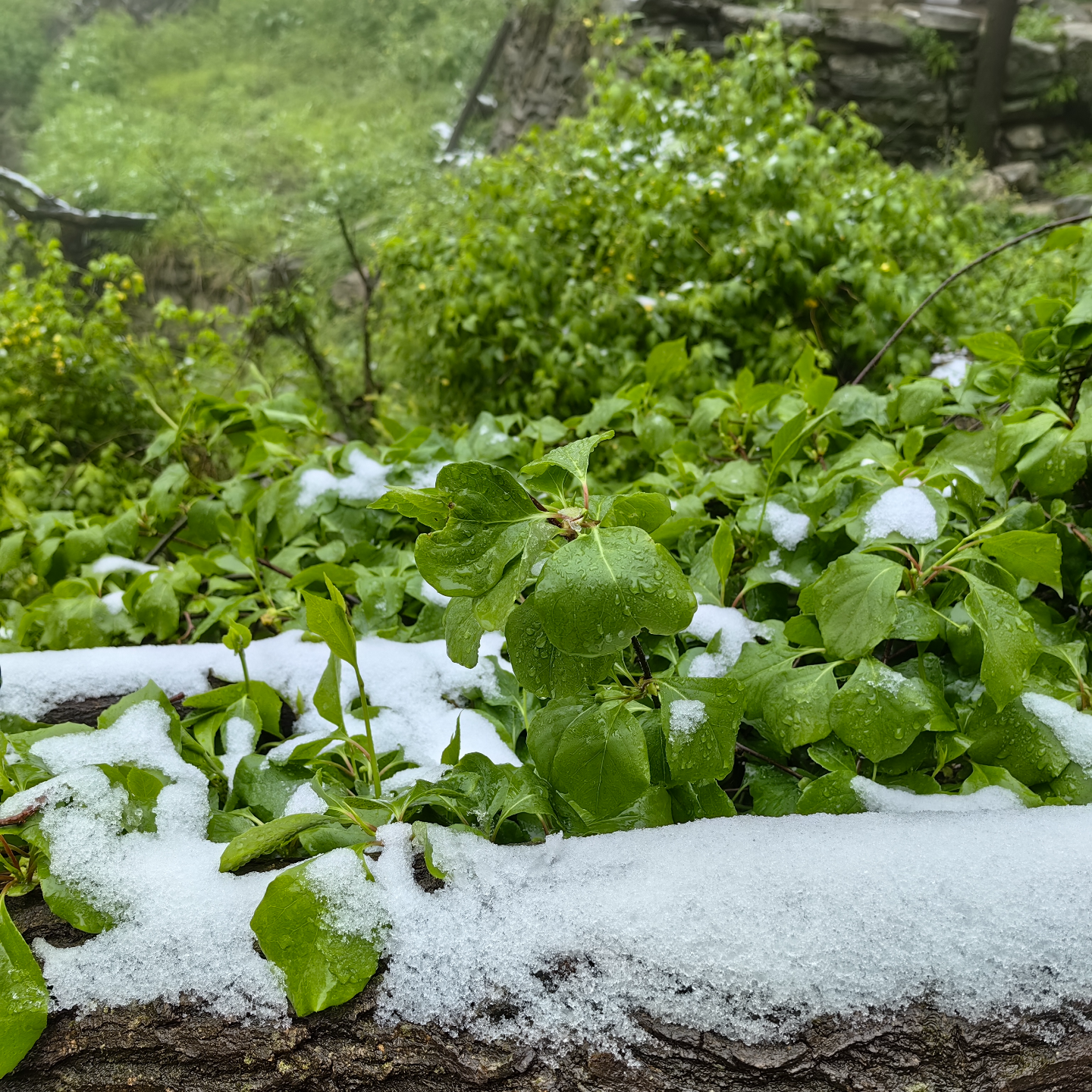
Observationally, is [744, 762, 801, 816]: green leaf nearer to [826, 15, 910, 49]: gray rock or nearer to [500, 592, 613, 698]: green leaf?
[500, 592, 613, 698]: green leaf

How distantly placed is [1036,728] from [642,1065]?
0.44 meters

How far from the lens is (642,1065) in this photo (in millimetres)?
527

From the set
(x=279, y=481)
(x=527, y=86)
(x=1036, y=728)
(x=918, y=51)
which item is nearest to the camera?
(x=1036, y=728)

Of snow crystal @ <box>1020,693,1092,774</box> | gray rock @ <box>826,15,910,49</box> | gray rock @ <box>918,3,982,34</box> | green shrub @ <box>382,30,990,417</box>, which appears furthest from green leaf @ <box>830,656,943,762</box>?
gray rock @ <box>918,3,982,34</box>

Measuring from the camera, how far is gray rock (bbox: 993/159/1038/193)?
9.03 metres

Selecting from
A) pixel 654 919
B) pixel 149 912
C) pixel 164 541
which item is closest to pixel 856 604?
pixel 654 919

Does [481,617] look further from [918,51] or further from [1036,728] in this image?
[918,51]

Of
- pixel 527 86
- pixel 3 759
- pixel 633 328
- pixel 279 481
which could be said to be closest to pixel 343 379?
pixel 633 328

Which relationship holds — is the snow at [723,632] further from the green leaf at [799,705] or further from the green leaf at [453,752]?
the green leaf at [453,752]

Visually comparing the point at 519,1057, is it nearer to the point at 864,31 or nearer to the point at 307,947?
the point at 307,947

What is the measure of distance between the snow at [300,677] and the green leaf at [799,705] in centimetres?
29

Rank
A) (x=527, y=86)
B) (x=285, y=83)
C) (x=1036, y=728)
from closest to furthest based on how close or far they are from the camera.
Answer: (x=1036, y=728) → (x=527, y=86) → (x=285, y=83)

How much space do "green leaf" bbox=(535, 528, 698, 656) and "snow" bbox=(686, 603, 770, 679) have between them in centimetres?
29

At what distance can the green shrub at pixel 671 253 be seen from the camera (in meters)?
2.57
